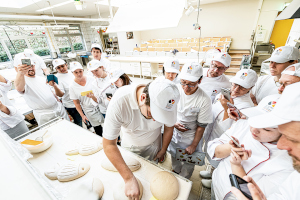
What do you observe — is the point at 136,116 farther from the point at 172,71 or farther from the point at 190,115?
the point at 172,71

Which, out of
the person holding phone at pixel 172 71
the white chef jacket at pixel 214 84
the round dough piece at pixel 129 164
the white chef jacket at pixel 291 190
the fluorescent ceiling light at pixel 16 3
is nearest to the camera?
the white chef jacket at pixel 291 190

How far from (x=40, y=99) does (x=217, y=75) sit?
266cm

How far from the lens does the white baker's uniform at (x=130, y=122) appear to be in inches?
38.7

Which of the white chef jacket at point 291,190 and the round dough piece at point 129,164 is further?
the round dough piece at point 129,164

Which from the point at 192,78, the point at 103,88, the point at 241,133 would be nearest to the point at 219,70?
the point at 192,78

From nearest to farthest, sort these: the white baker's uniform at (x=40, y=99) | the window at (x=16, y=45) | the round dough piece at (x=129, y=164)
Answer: the round dough piece at (x=129, y=164) → the white baker's uniform at (x=40, y=99) → the window at (x=16, y=45)

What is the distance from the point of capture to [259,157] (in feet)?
2.96

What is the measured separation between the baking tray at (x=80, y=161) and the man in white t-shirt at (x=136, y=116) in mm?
136

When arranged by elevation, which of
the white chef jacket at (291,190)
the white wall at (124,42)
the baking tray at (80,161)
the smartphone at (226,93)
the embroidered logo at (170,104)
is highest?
the white wall at (124,42)

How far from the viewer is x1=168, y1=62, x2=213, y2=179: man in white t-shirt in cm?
141

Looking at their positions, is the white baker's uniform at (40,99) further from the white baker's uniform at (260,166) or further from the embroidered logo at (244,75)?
the embroidered logo at (244,75)

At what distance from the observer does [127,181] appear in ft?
3.11

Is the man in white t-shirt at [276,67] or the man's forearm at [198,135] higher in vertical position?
the man in white t-shirt at [276,67]

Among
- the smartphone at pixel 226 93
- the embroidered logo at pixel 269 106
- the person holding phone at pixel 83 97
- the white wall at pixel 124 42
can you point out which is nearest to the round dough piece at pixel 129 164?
the embroidered logo at pixel 269 106
